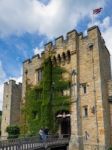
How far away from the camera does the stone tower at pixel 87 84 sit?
23469 mm

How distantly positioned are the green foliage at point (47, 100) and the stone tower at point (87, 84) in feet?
3.23

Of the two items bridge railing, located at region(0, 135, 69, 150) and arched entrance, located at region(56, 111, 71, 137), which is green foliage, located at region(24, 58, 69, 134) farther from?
bridge railing, located at region(0, 135, 69, 150)

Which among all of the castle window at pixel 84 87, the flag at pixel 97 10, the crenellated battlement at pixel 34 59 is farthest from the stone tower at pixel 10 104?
the flag at pixel 97 10

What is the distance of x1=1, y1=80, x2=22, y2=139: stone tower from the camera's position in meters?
36.9

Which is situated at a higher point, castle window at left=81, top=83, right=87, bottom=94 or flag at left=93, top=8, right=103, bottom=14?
flag at left=93, top=8, right=103, bottom=14

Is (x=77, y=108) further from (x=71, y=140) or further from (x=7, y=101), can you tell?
(x=7, y=101)

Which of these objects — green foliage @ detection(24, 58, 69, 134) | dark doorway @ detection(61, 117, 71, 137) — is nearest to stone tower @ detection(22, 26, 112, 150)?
green foliage @ detection(24, 58, 69, 134)

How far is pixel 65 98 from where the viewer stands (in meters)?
26.0

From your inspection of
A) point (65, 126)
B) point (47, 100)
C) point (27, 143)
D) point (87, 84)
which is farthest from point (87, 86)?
point (27, 143)

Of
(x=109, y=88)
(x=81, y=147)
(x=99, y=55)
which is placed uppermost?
(x=99, y=55)

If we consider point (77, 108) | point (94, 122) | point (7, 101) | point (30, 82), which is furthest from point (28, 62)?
point (94, 122)

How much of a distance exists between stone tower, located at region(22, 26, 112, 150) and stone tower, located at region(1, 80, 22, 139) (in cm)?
1209

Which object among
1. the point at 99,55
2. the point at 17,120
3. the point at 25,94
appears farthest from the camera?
the point at 17,120

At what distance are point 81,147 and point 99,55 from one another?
30.3 ft
